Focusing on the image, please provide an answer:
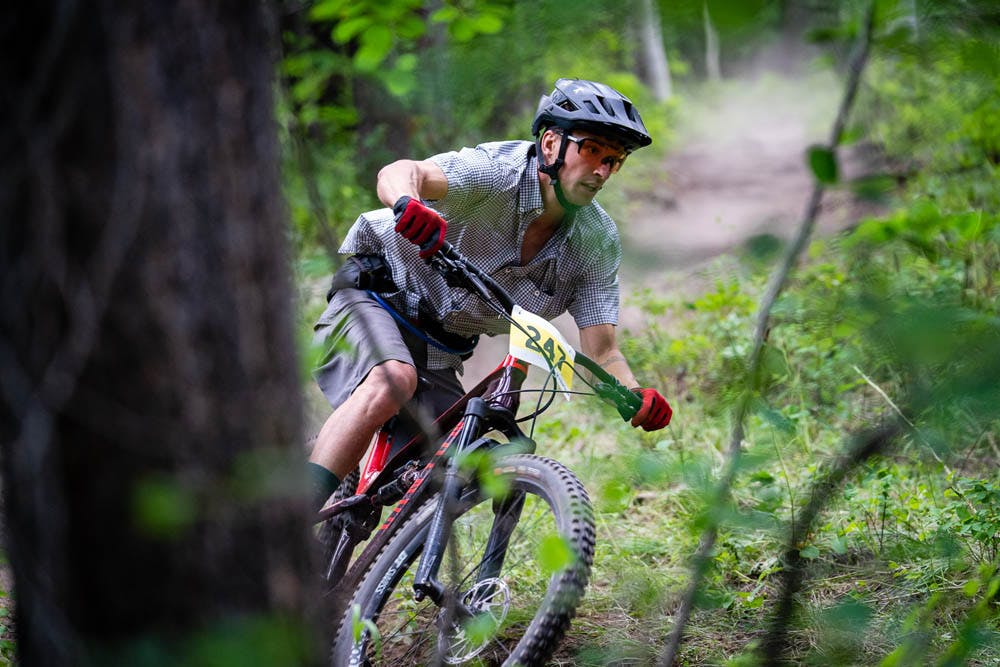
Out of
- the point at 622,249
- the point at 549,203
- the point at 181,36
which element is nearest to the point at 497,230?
the point at 549,203

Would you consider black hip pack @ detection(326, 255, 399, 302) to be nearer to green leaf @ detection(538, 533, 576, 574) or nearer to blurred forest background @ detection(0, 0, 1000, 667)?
blurred forest background @ detection(0, 0, 1000, 667)

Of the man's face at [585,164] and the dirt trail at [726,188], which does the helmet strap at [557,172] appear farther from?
the dirt trail at [726,188]

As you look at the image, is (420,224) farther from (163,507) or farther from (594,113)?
(163,507)

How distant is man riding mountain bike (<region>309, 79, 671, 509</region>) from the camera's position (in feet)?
10.3

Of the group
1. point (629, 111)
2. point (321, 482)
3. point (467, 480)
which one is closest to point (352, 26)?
point (629, 111)

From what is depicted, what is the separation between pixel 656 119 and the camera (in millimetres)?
16609

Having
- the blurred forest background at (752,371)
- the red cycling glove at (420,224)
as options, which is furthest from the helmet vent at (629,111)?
the red cycling glove at (420,224)

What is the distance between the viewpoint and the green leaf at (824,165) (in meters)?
1.42

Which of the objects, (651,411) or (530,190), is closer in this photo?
(651,411)

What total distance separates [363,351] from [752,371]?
1.84 metres

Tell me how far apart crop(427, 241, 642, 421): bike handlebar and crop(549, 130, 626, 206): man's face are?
1.85ft

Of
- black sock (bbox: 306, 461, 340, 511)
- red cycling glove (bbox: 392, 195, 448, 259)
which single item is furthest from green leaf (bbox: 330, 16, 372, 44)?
black sock (bbox: 306, 461, 340, 511)

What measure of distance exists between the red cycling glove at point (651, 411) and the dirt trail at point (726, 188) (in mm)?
367

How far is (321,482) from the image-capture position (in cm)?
310
